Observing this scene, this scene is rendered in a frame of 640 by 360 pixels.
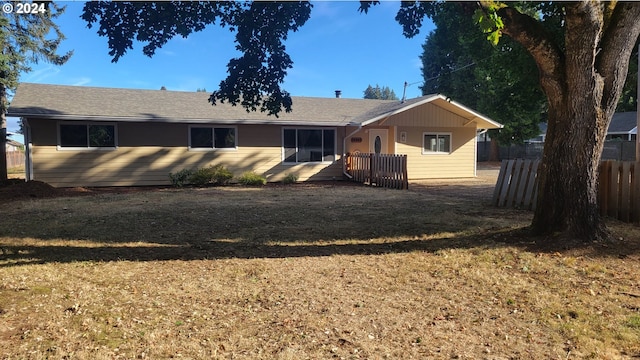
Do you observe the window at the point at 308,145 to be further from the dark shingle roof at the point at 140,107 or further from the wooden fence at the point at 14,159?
the wooden fence at the point at 14,159

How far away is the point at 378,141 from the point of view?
19.0 m

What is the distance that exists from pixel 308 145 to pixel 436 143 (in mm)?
5899

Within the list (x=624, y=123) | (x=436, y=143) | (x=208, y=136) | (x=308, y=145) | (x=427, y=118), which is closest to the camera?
(x=208, y=136)

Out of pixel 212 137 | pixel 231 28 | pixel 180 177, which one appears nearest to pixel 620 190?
pixel 231 28

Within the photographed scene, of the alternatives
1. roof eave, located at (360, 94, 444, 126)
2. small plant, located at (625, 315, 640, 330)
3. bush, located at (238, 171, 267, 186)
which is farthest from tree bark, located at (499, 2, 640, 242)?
bush, located at (238, 171, 267, 186)

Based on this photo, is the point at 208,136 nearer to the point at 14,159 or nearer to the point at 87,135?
the point at 87,135

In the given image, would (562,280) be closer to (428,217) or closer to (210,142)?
(428,217)

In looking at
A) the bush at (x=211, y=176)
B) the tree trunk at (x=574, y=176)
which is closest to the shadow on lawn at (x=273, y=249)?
the tree trunk at (x=574, y=176)

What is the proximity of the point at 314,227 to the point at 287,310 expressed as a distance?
377 cm

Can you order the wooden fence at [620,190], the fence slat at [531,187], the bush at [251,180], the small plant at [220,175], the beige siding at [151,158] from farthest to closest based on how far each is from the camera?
the bush at [251,180], the small plant at [220,175], the beige siding at [151,158], the fence slat at [531,187], the wooden fence at [620,190]

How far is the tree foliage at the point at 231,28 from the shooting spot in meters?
7.71

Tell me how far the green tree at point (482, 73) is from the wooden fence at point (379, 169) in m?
3.20

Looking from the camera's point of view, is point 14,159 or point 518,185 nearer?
point 518,185

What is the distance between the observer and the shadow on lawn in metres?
5.50
